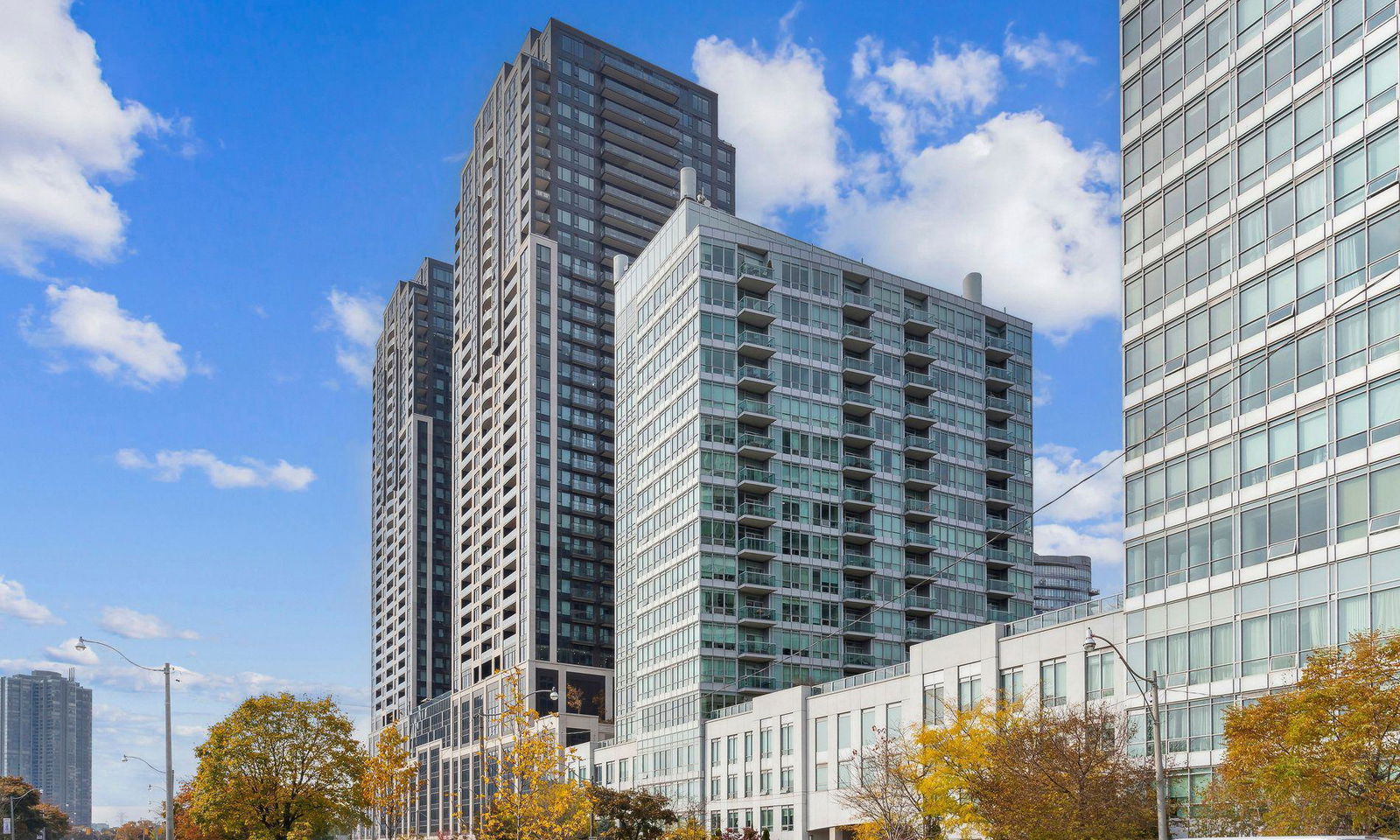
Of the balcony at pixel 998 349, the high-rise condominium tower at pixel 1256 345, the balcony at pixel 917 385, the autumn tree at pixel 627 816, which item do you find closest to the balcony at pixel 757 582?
the balcony at pixel 917 385

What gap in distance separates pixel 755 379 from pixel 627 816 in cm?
4013

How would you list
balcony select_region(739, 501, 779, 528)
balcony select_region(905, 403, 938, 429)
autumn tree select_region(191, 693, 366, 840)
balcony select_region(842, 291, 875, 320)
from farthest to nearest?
balcony select_region(905, 403, 938, 429) → balcony select_region(842, 291, 875, 320) → balcony select_region(739, 501, 779, 528) → autumn tree select_region(191, 693, 366, 840)

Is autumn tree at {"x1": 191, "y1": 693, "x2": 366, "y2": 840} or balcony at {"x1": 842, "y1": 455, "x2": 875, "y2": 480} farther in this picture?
balcony at {"x1": 842, "y1": 455, "x2": 875, "y2": 480}

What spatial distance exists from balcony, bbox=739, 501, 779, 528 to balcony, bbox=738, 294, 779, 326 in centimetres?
1543

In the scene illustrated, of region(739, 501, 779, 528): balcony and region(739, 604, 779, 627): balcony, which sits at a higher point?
region(739, 501, 779, 528): balcony

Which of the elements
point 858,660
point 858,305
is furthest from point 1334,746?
point 858,305

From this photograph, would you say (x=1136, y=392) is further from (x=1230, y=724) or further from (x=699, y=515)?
(x=699, y=515)

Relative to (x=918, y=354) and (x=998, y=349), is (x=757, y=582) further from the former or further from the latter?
(x=998, y=349)

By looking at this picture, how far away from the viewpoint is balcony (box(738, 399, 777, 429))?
10500cm

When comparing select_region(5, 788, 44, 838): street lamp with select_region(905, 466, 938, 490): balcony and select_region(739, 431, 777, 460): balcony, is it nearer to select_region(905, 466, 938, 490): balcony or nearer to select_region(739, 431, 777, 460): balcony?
select_region(739, 431, 777, 460): balcony

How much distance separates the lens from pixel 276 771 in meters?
66.4

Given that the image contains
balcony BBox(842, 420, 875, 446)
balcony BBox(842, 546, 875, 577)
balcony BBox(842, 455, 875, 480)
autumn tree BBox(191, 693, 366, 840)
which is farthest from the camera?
balcony BBox(842, 420, 875, 446)

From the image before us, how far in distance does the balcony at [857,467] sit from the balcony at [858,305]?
1261 cm

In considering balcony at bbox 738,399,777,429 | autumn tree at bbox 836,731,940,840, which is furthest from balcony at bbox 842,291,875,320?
autumn tree at bbox 836,731,940,840
